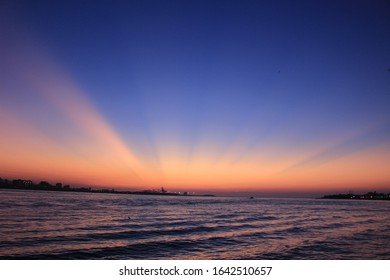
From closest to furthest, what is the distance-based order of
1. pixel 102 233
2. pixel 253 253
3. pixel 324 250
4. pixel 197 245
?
pixel 253 253, pixel 324 250, pixel 197 245, pixel 102 233

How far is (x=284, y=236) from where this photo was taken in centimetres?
1836

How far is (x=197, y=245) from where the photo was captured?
14961mm
